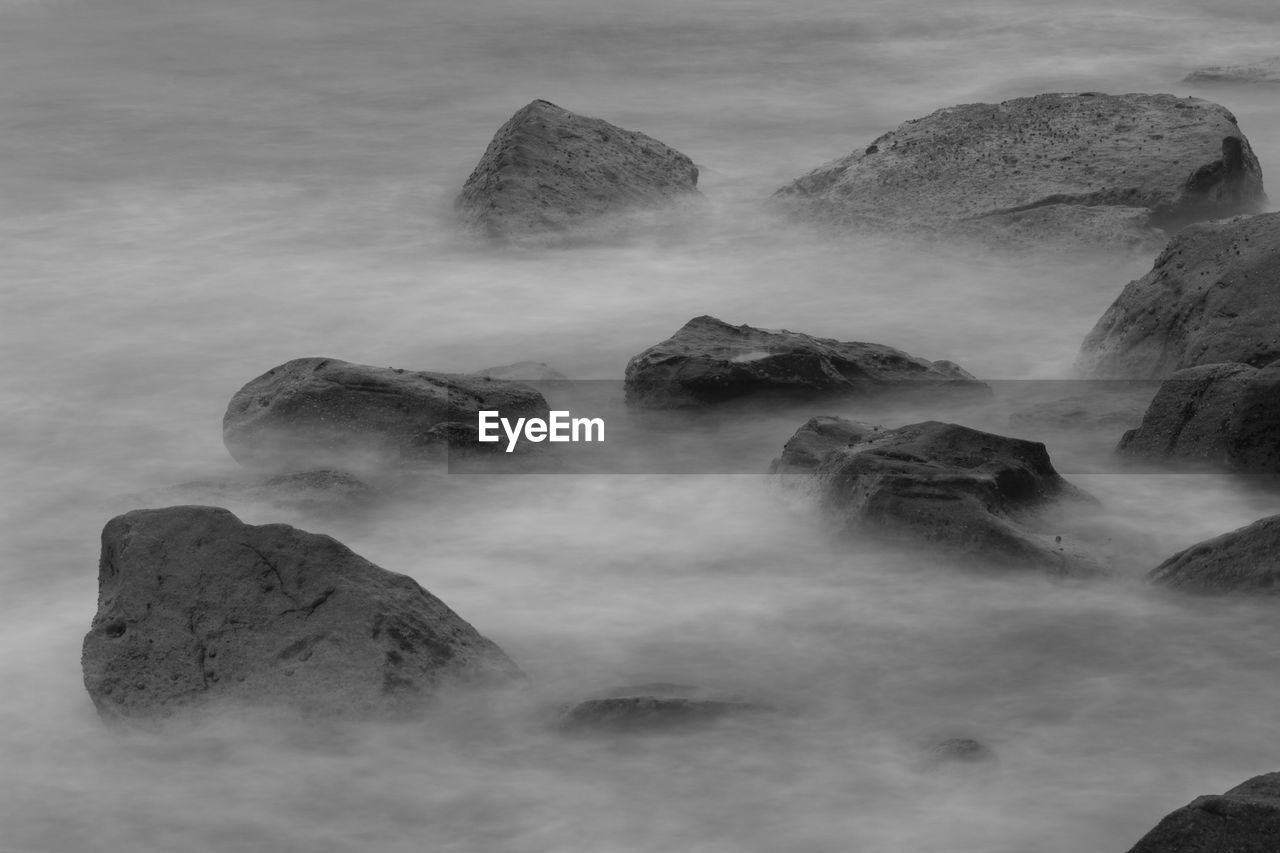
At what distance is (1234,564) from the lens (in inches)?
270

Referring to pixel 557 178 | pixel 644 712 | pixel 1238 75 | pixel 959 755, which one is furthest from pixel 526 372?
pixel 1238 75

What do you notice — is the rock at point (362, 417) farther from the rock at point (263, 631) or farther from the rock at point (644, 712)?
the rock at point (644, 712)

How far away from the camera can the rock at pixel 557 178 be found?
40.0ft

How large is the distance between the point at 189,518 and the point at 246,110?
9.84 meters

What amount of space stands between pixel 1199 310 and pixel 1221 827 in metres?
4.58

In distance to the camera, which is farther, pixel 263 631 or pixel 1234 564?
pixel 1234 564

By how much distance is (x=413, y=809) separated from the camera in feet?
19.0

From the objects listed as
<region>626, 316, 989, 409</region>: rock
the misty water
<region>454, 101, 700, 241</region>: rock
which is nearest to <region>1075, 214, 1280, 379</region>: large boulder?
the misty water

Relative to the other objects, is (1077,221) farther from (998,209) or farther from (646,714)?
(646,714)

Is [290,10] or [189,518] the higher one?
[290,10]

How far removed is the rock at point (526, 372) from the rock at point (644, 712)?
3.41 m

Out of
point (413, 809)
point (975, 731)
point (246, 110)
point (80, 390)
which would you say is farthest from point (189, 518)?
point (246, 110)

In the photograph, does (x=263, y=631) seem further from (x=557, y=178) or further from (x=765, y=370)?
(x=557, y=178)
